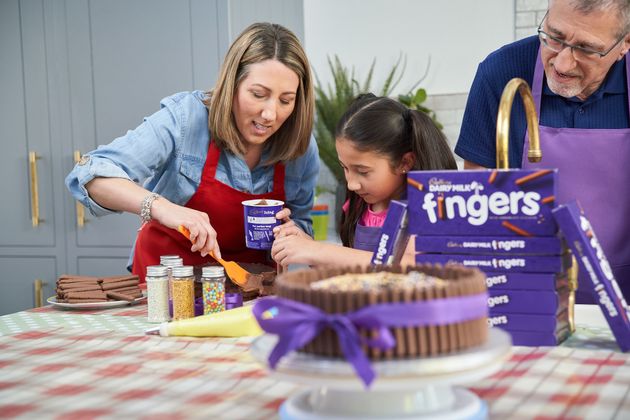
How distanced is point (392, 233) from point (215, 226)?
998 mm

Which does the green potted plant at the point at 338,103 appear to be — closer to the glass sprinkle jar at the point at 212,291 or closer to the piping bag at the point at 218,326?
the glass sprinkle jar at the point at 212,291

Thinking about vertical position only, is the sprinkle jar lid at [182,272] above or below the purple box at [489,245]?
below

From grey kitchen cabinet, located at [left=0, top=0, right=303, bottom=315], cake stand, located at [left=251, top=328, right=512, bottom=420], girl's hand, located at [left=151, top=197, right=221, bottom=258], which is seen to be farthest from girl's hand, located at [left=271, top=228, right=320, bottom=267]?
grey kitchen cabinet, located at [left=0, top=0, right=303, bottom=315]

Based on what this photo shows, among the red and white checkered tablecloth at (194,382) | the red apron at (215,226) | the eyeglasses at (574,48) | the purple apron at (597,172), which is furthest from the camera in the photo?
the red apron at (215,226)

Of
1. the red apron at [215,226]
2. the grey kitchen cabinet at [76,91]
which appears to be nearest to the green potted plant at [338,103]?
the grey kitchen cabinet at [76,91]

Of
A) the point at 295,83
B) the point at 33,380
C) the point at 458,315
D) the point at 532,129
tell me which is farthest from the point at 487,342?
the point at 295,83

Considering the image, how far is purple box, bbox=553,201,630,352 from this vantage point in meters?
1.19

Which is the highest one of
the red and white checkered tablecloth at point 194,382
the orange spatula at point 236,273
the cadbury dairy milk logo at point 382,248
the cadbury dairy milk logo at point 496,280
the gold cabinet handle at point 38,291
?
the cadbury dairy milk logo at point 382,248

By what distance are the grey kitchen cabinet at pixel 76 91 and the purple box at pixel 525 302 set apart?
8.17 ft

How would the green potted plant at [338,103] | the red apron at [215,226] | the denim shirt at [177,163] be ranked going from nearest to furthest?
1. the denim shirt at [177,163]
2. the red apron at [215,226]
3. the green potted plant at [338,103]

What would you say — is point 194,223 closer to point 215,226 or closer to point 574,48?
point 215,226

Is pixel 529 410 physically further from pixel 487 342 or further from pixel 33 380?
pixel 33 380

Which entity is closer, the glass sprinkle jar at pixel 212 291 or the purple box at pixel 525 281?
the purple box at pixel 525 281

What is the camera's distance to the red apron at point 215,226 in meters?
2.18
